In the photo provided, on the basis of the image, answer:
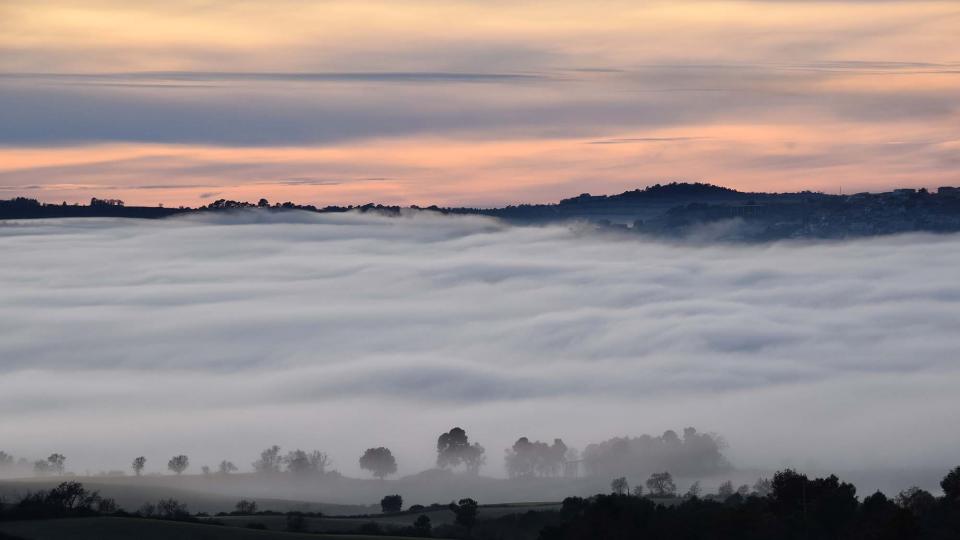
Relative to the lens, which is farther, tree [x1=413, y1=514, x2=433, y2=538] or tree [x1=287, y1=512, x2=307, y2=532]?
tree [x1=287, y1=512, x2=307, y2=532]

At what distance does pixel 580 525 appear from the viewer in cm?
10400

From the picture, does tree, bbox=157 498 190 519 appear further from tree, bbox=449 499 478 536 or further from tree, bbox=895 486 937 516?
tree, bbox=895 486 937 516

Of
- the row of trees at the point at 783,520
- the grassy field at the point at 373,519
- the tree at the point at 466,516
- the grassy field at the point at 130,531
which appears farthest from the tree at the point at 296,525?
the row of trees at the point at 783,520

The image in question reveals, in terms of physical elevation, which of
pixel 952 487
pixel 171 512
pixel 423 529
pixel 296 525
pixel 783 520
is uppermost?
pixel 952 487

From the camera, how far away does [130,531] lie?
358 ft

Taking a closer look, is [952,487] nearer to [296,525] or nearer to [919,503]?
[919,503]

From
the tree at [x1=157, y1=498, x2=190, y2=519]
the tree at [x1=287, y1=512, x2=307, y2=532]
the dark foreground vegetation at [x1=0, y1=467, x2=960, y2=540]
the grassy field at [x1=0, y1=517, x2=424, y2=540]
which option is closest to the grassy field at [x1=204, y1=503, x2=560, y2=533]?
the tree at [x1=287, y1=512, x2=307, y2=532]

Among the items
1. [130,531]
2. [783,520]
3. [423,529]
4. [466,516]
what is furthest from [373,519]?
[783,520]

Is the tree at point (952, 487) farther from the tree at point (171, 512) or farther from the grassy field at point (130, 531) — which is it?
the tree at point (171, 512)

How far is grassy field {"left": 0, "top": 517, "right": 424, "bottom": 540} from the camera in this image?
106312 mm

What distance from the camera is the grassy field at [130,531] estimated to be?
106312 millimetres

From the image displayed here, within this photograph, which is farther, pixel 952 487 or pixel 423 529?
pixel 423 529

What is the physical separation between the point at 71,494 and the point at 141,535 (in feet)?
137

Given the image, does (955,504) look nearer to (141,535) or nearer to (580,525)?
(580,525)
